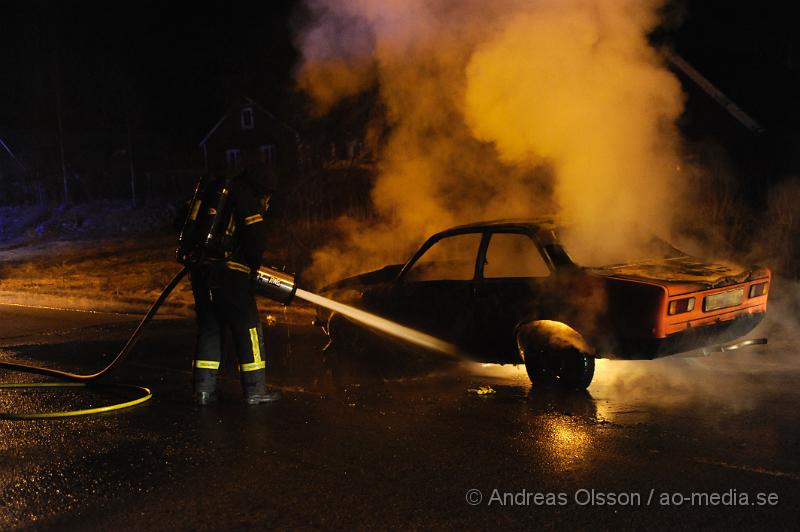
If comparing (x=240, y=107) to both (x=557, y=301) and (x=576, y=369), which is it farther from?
(x=576, y=369)

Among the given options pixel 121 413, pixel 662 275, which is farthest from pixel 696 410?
pixel 121 413

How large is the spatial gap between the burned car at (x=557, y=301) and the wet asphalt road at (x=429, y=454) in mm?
371

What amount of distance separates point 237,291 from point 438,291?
180cm

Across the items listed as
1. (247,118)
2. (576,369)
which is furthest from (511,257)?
(247,118)

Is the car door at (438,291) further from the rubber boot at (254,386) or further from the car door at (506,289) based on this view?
the rubber boot at (254,386)

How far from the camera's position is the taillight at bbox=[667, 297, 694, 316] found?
5586mm

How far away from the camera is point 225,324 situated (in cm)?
605

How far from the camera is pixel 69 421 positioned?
5723 mm

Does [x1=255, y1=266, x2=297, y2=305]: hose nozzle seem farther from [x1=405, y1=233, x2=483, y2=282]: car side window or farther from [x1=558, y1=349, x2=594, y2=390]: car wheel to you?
[x1=558, y1=349, x2=594, y2=390]: car wheel

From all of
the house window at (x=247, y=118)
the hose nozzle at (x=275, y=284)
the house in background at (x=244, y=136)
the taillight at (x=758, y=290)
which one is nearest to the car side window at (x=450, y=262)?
the hose nozzle at (x=275, y=284)

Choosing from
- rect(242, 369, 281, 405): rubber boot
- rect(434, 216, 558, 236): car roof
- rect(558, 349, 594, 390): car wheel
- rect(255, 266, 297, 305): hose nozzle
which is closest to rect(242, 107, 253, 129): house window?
rect(434, 216, 558, 236): car roof

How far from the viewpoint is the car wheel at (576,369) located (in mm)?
6004

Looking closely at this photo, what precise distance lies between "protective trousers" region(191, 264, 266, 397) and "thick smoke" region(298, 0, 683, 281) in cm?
264

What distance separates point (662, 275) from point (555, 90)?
3.65 meters
